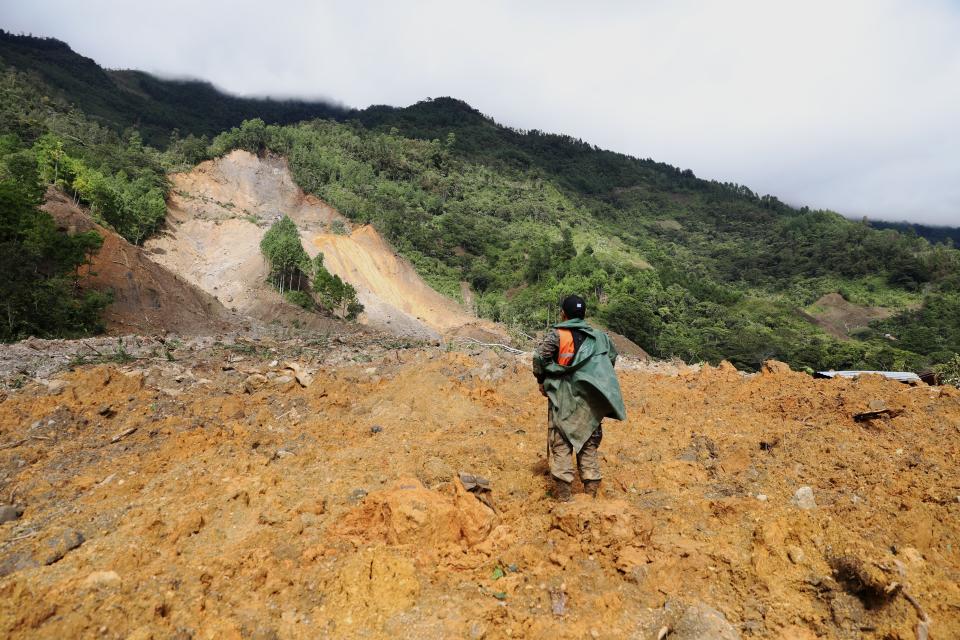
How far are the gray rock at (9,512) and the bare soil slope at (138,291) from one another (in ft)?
46.8

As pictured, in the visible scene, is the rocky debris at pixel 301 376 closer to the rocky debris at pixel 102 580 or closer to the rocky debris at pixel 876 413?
the rocky debris at pixel 102 580

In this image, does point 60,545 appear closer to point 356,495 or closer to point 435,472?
point 356,495

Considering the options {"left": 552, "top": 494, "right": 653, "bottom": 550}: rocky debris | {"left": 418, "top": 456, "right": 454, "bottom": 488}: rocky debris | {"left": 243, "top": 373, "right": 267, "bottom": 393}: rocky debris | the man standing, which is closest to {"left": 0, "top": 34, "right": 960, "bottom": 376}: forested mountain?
{"left": 243, "top": 373, "right": 267, "bottom": 393}: rocky debris

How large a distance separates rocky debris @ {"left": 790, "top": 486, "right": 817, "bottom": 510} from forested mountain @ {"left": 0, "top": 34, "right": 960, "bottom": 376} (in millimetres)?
16268

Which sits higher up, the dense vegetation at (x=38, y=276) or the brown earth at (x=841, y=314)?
the brown earth at (x=841, y=314)

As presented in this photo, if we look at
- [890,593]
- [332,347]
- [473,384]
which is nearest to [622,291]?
[332,347]

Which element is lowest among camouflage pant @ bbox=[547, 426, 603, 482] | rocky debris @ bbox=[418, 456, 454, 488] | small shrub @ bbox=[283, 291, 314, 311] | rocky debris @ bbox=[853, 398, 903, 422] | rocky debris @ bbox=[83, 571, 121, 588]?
small shrub @ bbox=[283, 291, 314, 311]

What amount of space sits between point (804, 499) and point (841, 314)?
258ft

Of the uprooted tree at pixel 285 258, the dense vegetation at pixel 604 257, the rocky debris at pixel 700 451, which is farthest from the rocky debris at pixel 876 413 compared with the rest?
the dense vegetation at pixel 604 257

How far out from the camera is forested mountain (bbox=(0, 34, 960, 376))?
34.9 metres

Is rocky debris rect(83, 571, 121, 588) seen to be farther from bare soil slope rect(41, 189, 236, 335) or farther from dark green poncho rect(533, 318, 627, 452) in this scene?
bare soil slope rect(41, 189, 236, 335)

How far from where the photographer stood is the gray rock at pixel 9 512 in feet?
12.5

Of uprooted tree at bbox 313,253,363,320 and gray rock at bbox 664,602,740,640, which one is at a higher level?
gray rock at bbox 664,602,740,640

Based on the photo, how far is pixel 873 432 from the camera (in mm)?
5305
